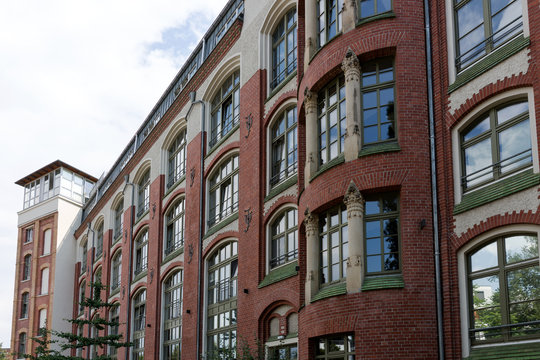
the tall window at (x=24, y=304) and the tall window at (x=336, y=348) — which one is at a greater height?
the tall window at (x=24, y=304)

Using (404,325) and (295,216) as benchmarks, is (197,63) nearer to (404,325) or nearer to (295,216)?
(295,216)

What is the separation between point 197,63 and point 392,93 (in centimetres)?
1713

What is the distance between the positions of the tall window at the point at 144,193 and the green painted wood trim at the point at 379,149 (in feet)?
76.3

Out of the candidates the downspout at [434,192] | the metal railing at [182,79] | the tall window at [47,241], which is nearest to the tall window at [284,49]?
the metal railing at [182,79]

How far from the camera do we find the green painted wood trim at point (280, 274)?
20.8 meters

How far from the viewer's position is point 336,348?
17.4 m

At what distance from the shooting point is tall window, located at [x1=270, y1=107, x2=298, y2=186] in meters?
22.4

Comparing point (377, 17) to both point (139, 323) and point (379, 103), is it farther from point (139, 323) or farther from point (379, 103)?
point (139, 323)

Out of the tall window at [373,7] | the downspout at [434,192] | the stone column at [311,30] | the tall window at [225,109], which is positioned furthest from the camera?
the tall window at [225,109]

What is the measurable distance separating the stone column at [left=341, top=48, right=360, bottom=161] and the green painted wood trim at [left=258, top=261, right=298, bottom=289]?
183 inches

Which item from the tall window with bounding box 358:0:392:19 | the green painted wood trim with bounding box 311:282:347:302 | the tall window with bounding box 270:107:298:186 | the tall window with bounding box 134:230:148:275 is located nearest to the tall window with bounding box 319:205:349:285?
the green painted wood trim with bounding box 311:282:347:302

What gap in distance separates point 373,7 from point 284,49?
645 cm

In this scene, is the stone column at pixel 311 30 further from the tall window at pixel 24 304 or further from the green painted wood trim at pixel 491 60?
the tall window at pixel 24 304

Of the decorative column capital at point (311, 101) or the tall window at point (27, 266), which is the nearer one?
the decorative column capital at point (311, 101)
